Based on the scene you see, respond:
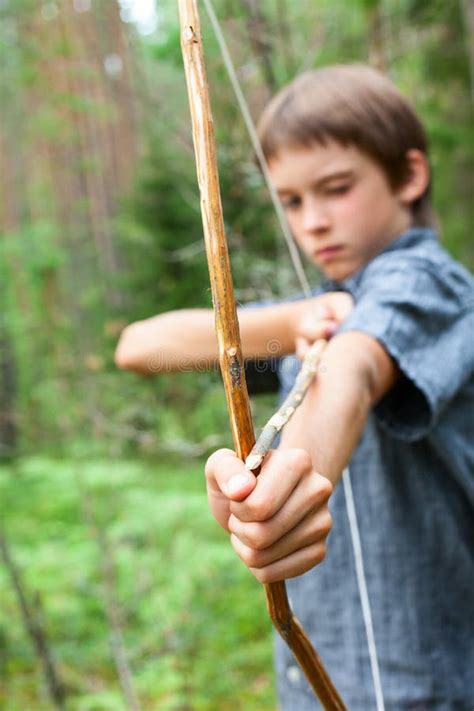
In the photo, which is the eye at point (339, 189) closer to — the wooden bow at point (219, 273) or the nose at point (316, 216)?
the nose at point (316, 216)

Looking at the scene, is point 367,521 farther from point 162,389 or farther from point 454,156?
point 454,156

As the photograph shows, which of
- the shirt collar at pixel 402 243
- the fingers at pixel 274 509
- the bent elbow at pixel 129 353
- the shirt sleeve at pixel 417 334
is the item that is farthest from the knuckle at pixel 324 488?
the bent elbow at pixel 129 353

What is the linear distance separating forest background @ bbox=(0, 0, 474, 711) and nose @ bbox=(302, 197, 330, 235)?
0.40 metres

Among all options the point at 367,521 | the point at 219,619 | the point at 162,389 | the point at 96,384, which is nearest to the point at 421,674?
the point at 367,521

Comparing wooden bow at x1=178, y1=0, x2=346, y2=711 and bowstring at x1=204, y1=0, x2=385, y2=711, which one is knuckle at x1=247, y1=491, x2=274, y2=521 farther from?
bowstring at x1=204, y1=0, x2=385, y2=711

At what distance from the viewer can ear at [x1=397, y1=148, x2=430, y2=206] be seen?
109 cm

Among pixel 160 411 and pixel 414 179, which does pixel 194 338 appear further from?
pixel 160 411

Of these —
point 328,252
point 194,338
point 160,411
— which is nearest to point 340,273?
point 328,252

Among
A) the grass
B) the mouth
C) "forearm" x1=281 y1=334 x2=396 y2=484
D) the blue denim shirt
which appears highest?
the mouth

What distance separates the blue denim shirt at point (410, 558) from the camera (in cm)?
84

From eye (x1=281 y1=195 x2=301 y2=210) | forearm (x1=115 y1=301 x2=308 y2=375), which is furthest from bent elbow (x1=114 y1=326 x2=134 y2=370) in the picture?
eye (x1=281 y1=195 x2=301 y2=210)

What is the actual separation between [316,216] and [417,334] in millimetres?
330

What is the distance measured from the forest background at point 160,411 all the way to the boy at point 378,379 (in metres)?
0.21

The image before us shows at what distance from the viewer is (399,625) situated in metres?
0.92
